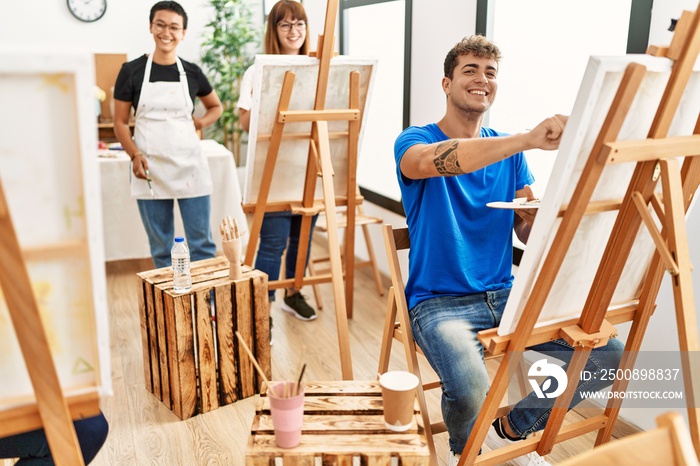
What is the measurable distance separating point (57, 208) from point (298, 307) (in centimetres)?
231

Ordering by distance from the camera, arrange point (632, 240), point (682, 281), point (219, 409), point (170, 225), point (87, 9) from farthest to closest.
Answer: point (87, 9) → point (170, 225) → point (219, 409) → point (632, 240) → point (682, 281)

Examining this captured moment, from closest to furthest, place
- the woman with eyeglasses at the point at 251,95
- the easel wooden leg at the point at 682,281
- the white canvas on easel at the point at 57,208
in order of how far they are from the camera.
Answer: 1. the white canvas on easel at the point at 57,208
2. the easel wooden leg at the point at 682,281
3. the woman with eyeglasses at the point at 251,95

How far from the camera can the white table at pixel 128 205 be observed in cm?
380

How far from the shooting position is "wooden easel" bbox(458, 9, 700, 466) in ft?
4.14

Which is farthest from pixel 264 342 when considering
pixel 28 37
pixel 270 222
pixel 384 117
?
pixel 28 37

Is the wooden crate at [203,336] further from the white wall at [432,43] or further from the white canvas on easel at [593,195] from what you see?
the white wall at [432,43]

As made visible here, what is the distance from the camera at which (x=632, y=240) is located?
1470 mm

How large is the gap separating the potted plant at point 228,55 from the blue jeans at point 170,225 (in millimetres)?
2548

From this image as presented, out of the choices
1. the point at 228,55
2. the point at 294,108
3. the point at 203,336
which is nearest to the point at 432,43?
the point at 294,108

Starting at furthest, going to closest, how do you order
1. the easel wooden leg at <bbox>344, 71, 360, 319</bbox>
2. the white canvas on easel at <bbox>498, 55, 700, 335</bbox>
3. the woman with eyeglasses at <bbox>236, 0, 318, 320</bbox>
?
the woman with eyeglasses at <bbox>236, 0, 318, 320</bbox> → the easel wooden leg at <bbox>344, 71, 360, 319</bbox> → the white canvas on easel at <bbox>498, 55, 700, 335</bbox>

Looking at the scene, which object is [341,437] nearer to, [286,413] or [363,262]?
[286,413]

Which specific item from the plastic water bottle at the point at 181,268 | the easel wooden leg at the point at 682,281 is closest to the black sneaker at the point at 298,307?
the plastic water bottle at the point at 181,268

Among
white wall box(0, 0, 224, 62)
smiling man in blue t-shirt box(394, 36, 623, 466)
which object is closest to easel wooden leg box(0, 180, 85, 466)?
smiling man in blue t-shirt box(394, 36, 623, 466)

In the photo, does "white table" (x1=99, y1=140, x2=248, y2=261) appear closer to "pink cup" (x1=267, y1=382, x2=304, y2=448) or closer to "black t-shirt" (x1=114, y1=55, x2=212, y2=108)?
"black t-shirt" (x1=114, y1=55, x2=212, y2=108)
